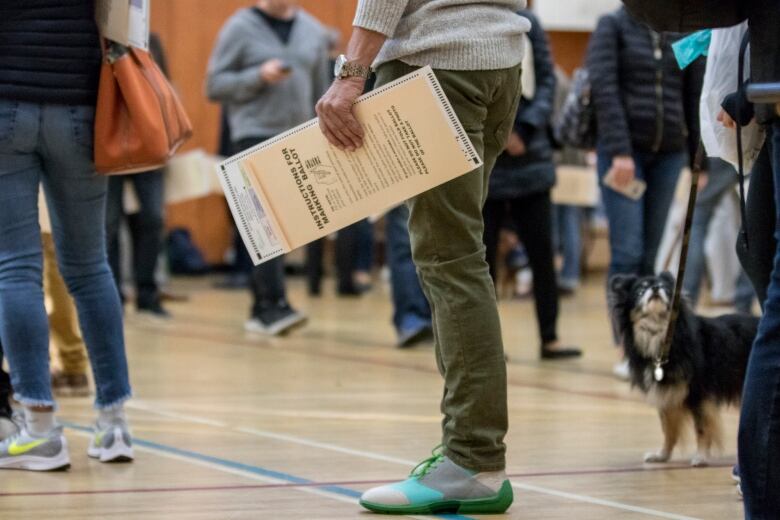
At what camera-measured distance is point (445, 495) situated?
279 cm

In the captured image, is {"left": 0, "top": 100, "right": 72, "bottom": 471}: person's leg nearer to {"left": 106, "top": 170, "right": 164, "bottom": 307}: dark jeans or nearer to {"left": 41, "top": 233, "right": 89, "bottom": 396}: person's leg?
{"left": 41, "top": 233, "right": 89, "bottom": 396}: person's leg

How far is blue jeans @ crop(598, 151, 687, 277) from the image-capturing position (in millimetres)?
5191

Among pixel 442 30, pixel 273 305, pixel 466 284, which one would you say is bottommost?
pixel 273 305

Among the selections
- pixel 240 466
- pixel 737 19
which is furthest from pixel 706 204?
pixel 737 19

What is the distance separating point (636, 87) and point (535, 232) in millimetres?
788

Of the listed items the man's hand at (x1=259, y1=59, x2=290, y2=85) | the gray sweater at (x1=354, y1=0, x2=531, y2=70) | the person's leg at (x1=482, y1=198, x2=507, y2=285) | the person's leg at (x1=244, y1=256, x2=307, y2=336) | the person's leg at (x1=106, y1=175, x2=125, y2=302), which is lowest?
the person's leg at (x1=244, y1=256, x2=307, y2=336)

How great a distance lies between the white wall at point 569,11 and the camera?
12.2m

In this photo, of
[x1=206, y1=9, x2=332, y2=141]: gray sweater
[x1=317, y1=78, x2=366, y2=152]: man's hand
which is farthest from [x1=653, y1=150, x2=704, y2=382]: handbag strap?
[x1=206, y1=9, x2=332, y2=141]: gray sweater

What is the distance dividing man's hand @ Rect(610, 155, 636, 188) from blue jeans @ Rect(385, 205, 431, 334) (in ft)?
4.49

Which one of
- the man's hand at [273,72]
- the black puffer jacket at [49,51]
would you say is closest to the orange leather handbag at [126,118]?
the black puffer jacket at [49,51]

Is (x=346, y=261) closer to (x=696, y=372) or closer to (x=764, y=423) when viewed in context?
(x=696, y=372)

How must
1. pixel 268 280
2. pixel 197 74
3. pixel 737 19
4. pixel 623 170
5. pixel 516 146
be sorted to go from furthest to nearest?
pixel 197 74 → pixel 268 280 → pixel 516 146 → pixel 623 170 → pixel 737 19

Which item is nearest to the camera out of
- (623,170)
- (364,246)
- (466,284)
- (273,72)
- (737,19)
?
(737,19)

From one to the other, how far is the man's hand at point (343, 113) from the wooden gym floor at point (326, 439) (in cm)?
76
